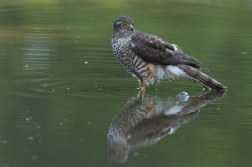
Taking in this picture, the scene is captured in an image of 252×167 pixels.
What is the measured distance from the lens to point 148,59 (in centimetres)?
1098

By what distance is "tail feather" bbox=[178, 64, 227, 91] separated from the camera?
11.0 meters

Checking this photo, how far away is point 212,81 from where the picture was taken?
11.0 meters

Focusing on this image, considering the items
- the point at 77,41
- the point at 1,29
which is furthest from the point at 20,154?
the point at 1,29

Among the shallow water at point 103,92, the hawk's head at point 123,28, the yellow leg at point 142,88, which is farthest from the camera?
the yellow leg at point 142,88

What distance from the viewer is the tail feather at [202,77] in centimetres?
1097

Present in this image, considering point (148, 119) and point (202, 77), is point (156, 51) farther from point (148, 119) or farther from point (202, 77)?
point (148, 119)

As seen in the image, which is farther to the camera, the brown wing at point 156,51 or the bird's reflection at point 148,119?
the brown wing at point 156,51

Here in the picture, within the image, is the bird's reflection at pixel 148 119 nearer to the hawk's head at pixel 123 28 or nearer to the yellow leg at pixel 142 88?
the yellow leg at pixel 142 88

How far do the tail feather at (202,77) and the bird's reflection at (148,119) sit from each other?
0.36ft

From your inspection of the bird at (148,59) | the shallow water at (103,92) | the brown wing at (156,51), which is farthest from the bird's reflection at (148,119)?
the brown wing at (156,51)

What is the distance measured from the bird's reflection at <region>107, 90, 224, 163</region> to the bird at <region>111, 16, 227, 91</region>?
49cm

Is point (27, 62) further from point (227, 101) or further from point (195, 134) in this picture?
point (195, 134)

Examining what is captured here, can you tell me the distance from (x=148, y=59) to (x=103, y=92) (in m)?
0.91

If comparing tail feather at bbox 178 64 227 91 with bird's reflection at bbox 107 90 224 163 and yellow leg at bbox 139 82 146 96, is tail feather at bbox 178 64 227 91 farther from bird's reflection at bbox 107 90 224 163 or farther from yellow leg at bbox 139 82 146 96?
yellow leg at bbox 139 82 146 96
